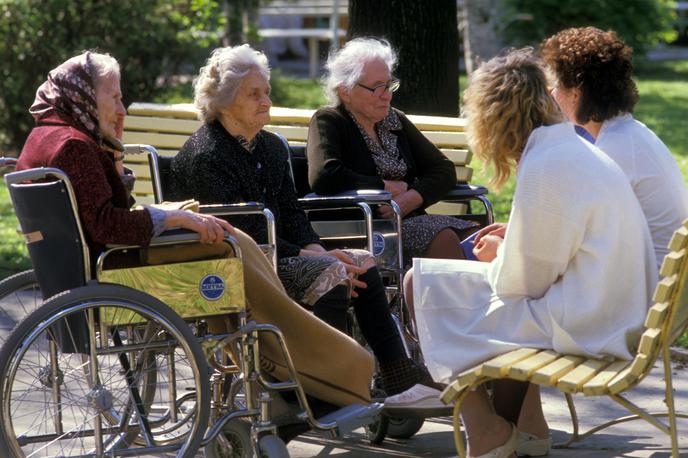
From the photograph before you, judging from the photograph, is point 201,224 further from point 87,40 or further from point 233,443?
point 87,40

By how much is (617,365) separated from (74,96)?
73.7 inches

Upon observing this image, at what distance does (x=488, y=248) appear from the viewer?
4301mm

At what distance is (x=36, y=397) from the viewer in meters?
4.39

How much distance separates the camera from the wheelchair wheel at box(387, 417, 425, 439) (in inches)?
187

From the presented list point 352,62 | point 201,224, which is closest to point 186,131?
point 352,62

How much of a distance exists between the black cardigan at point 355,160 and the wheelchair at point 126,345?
3.80ft

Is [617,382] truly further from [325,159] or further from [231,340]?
[325,159]

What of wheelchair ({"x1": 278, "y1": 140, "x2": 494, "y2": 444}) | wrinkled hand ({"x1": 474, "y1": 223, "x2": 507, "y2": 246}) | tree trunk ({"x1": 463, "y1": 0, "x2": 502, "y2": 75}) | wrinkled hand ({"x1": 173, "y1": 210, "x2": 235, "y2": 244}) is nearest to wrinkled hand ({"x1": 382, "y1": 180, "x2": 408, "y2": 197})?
wheelchair ({"x1": 278, "y1": 140, "x2": 494, "y2": 444})

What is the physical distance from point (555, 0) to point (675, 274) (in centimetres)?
1956

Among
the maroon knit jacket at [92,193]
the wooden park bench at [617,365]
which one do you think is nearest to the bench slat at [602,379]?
the wooden park bench at [617,365]

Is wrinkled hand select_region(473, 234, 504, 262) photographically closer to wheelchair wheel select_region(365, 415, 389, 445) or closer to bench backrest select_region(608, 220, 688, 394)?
wheelchair wheel select_region(365, 415, 389, 445)

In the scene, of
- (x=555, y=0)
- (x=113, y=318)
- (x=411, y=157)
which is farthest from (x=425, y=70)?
(x=555, y=0)

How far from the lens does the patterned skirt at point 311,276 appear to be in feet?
14.4

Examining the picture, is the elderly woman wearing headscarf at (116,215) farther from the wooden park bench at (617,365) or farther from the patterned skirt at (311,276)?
the wooden park bench at (617,365)
